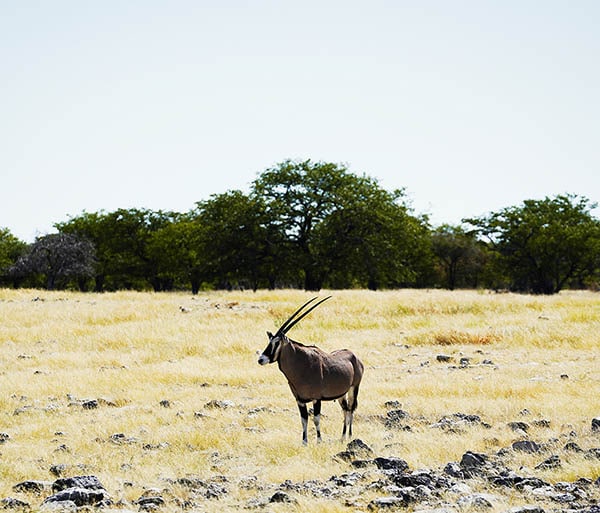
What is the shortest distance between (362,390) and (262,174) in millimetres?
43545

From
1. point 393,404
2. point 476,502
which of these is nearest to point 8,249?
point 393,404

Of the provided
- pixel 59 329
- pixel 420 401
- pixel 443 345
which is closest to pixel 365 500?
pixel 420 401

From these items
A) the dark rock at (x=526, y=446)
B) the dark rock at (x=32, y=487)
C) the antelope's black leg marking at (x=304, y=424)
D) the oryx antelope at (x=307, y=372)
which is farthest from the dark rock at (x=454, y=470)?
the dark rock at (x=32, y=487)

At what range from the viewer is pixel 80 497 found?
766cm

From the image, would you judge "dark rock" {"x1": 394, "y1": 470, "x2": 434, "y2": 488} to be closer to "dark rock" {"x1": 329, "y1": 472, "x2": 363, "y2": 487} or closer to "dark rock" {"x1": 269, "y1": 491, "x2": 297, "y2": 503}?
"dark rock" {"x1": 329, "y1": 472, "x2": 363, "y2": 487}

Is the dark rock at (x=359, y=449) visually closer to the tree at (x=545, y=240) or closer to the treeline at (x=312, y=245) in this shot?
the treeline at (x=312, y=245)

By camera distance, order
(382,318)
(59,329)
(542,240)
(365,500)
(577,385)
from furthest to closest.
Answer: (542,240) < (382,318) < (59,329) < (577,385) < (365,500)

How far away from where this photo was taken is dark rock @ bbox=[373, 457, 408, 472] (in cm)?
900

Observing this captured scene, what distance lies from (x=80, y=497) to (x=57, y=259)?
Answer: 65.3 m

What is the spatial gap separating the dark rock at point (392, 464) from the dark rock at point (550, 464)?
1615mm

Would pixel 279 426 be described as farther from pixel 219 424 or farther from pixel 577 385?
pixel 577 385

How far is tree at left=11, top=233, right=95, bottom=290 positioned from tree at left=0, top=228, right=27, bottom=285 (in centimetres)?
1361

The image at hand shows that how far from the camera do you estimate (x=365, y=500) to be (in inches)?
303

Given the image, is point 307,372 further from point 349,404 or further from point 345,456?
point 345,456
